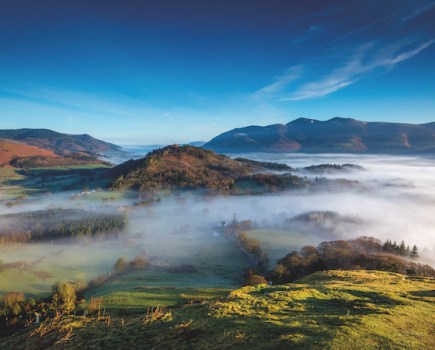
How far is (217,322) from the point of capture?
2509 cm

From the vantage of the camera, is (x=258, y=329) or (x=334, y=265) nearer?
(x=258, y=329)

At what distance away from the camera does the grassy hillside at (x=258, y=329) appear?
67.2 feet

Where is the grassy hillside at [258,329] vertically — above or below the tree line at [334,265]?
above

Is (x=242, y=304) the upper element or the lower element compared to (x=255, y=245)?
upper

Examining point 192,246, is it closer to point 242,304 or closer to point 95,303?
point 95,303

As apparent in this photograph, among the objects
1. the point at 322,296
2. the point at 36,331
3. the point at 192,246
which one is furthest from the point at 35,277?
the point at 322,296

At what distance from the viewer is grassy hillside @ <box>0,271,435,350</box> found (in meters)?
20.5

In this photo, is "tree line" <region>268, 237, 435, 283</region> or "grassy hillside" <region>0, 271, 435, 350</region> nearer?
"grassy hillside" <region>0, 271, 435, 350</region>

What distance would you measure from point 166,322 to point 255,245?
150 m

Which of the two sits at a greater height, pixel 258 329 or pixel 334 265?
pixel 258 329

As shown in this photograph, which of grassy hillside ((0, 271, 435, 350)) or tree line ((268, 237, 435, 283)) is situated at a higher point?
grassy hillside ((0, 271, 435, 350))

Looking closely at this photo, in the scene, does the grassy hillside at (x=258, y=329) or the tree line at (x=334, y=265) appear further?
the tree line at (x=334, y=265)

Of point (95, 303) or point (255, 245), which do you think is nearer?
point (95, 303)

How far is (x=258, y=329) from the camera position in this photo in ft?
75.0
